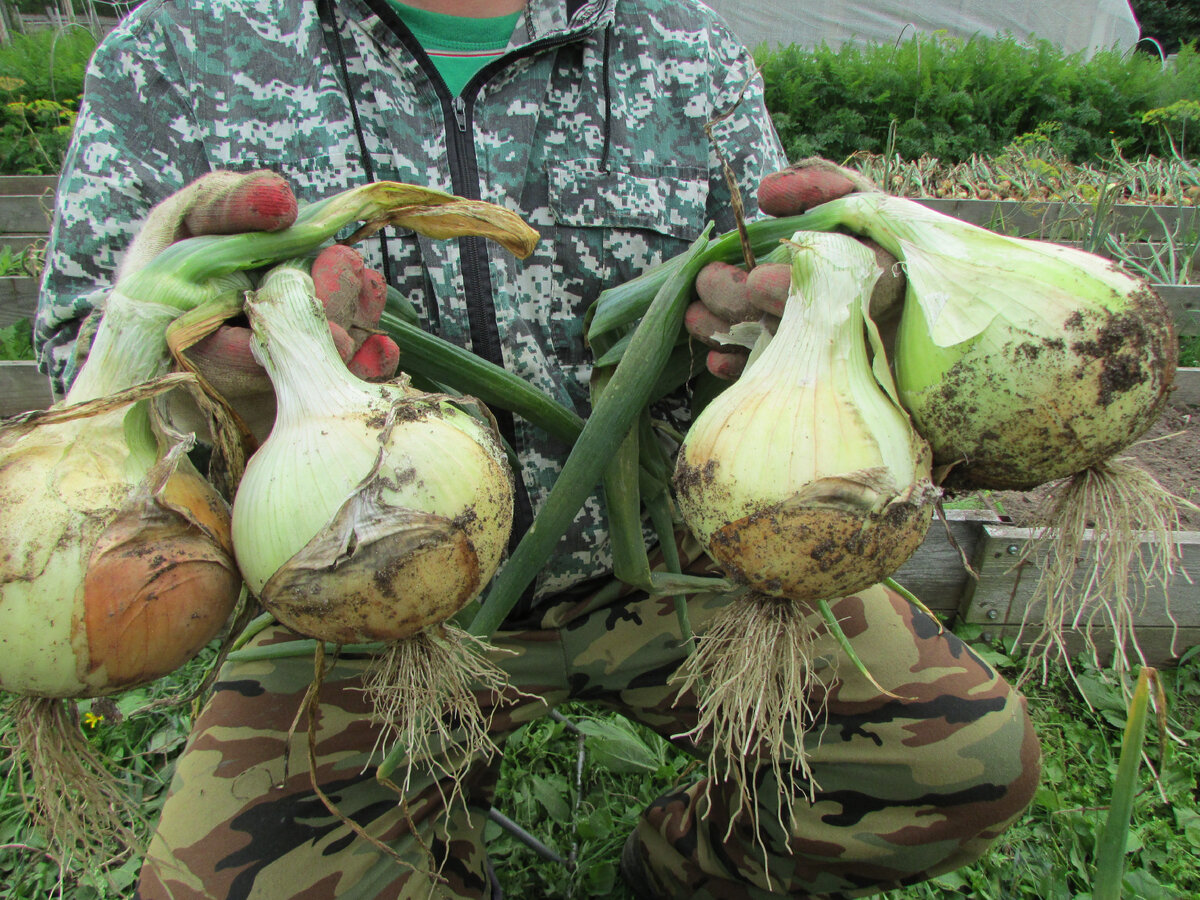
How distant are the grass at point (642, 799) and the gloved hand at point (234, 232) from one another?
107 centimetres

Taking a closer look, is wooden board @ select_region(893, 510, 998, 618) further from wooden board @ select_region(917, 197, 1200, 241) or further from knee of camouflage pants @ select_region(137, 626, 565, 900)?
wooden board @ select_region(917, 197, 1200, 241)

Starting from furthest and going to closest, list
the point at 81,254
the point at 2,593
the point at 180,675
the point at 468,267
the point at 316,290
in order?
the point at 180,675 → the point at 468,267 → the point at 81,254 → the point at 316,290 → the point at 2,593

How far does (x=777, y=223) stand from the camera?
3.40 ft

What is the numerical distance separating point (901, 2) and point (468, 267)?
1353 cm

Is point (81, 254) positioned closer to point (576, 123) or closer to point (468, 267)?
point (468, 267)

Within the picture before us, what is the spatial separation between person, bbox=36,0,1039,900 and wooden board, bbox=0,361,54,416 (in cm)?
192

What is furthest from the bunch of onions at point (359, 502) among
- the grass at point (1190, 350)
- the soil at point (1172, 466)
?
the grass at point (1190, 350)

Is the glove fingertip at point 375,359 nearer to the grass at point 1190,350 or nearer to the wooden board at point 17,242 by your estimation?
the grass at point 1190,350

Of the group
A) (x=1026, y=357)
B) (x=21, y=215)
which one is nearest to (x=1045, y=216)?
(x=1026, y=357)

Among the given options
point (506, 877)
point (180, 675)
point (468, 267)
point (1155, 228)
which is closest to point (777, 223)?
point (468, 267)

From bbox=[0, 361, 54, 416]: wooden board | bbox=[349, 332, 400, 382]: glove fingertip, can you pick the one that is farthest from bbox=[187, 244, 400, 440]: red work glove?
bbox=[0, 361, 54, 416]: wooden board

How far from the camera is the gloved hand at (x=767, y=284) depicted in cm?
95

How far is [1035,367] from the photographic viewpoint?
0.80 meters

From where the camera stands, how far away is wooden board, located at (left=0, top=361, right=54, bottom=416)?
2.87m
